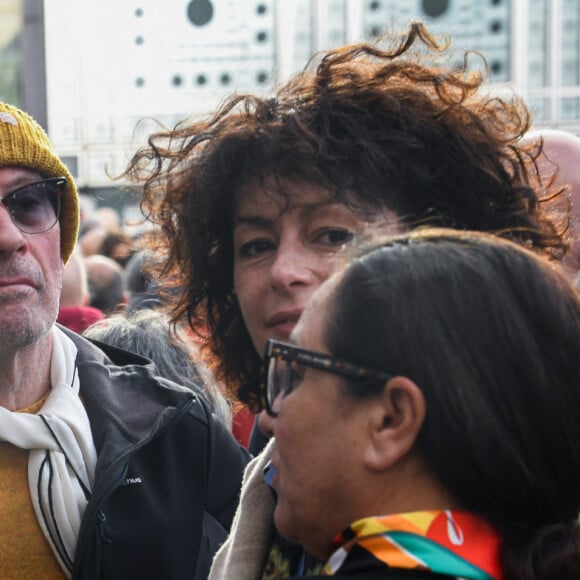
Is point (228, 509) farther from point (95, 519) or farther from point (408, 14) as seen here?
point (408, 14)

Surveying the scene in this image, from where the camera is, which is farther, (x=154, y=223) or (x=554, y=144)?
(x=554, y=144)

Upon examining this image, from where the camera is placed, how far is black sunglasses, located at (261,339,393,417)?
1602 mm

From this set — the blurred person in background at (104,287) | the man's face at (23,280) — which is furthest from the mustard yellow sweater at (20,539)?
the blurred person in background at (104,287)

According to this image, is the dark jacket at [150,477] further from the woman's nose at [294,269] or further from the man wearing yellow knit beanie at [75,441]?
the woman's nose at [294,269]

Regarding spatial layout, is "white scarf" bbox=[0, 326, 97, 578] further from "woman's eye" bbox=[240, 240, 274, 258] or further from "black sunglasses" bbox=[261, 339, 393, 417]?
"black sunglasses" bbox=[261, 339, 393, 417]

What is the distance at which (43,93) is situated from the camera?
5.28m

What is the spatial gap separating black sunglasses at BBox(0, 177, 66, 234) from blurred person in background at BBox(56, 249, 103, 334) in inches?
73.2

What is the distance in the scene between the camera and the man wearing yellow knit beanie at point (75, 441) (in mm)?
2387

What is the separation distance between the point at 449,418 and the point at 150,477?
118cm

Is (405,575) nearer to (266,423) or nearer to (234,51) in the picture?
(266,423)

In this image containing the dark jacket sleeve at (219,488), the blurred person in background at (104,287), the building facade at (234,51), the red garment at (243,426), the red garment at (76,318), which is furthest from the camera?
the building facade at (234,51)

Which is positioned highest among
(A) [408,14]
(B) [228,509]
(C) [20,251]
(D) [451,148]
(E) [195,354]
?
(A) [408,14]

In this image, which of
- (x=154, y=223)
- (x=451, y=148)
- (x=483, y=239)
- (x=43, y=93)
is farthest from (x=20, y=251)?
(x=43, y=93)

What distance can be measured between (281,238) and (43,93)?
3.24 m
